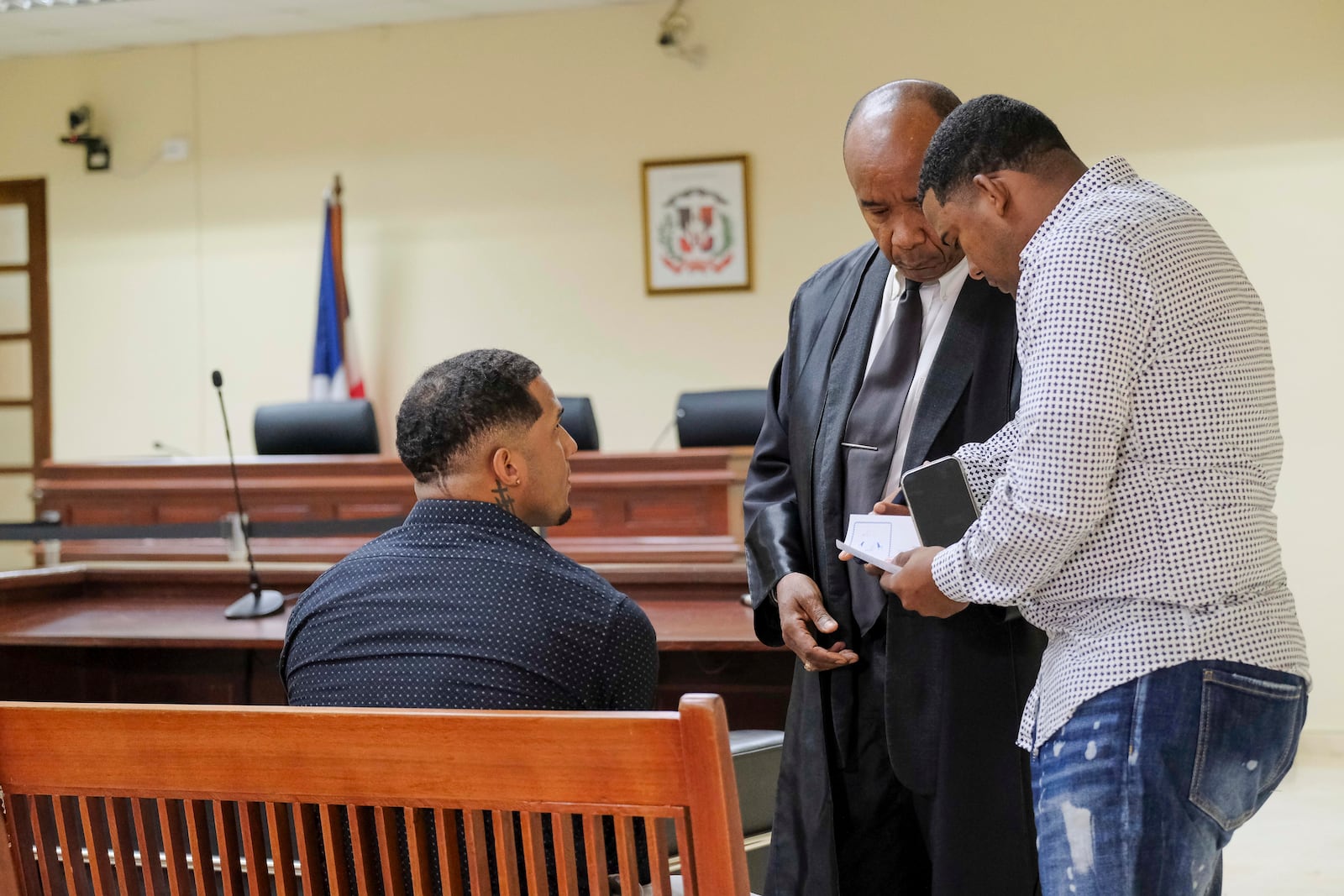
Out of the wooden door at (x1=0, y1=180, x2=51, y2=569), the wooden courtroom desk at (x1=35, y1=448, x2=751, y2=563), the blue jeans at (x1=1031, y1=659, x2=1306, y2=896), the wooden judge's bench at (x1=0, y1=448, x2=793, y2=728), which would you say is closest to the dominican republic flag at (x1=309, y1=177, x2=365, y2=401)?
the wooden courtroom desk at (x1=35, y1=448, x2=751, y2=563)

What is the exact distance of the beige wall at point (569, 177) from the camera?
196 inches

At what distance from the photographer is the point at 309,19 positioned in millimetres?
5945

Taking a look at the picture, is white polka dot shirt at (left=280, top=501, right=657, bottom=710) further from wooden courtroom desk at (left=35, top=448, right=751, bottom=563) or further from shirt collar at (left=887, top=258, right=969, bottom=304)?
wooden courtroom desk at (left=35, top=448, right=751, bottom=563)

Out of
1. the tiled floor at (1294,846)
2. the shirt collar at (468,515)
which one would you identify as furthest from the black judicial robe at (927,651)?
the tiled floor at (1294,846)

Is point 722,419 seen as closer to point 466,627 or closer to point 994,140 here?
point 994,140

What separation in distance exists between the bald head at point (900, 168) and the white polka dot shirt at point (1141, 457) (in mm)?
392

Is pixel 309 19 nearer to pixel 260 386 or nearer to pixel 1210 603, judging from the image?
pixel 260 386

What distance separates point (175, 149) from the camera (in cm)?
635

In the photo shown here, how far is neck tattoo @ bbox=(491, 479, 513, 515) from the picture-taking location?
1431mm

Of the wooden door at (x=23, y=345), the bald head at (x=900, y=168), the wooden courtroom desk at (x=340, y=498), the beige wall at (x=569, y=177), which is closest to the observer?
the bald head at (x=900, y=168)

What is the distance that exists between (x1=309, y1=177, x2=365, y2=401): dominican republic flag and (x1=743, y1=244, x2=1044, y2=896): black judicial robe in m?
4.60

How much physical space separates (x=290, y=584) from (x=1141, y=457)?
2.41m

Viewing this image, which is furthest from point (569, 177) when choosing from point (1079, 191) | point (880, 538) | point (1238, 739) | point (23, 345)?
point (1238, 739)

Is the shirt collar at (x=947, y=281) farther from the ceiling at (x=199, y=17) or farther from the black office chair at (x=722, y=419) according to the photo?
the ceiling at (x=199, y=17)
